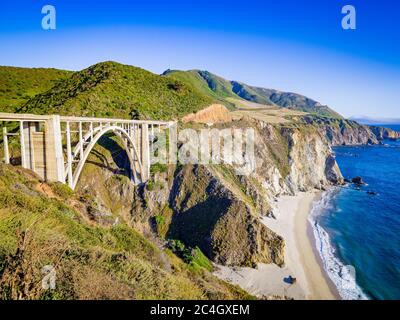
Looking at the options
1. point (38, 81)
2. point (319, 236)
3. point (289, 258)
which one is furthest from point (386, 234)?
point (38, 81)

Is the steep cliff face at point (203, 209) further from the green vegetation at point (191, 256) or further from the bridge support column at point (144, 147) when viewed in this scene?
the green vegetation at point (191, 256)

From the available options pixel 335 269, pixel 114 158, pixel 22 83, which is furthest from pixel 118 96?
pixel 335 269

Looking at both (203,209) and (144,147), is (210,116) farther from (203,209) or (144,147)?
(203,209)

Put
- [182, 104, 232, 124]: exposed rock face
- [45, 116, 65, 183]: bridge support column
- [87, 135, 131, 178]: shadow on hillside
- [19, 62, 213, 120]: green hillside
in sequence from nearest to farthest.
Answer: [45, 116, 65, 183]: bridge support column
[87, 135, 131, 178]: shadow on hillside
[19, 62, 213, 120]: green hillside
[182, 104, 232, 124]: exposed rock face

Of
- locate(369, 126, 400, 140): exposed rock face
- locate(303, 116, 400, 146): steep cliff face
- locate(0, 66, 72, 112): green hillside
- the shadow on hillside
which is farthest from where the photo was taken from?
locate(369, 126, 400, 140): exposed rock face

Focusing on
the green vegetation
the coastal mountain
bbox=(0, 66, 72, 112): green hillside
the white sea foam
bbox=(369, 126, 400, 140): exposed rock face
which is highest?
bbox=(0, 66, 72, 112): green hillside

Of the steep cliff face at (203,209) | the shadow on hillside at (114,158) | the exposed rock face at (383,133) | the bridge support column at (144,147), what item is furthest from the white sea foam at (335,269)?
the exposed rock face at (383,133)

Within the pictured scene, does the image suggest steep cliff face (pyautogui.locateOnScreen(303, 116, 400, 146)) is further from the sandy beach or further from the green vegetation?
the green vegetation

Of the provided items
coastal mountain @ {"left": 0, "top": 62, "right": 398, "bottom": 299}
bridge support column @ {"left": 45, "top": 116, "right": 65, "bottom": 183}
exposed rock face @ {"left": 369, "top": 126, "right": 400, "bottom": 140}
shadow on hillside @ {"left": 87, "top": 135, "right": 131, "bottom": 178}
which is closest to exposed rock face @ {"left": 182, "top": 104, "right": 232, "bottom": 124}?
coastal mountain @ {"left": 0, "top": 62, "right": 398, "bottom": 299}
